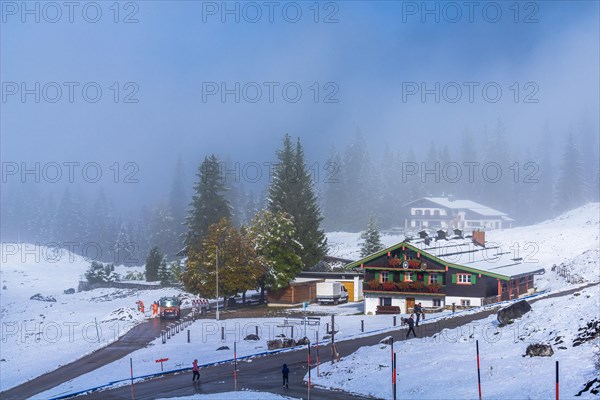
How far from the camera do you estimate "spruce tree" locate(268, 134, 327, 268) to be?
90.8 m

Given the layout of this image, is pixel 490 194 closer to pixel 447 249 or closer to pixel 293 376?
pixel 447 249

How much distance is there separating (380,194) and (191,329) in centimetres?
10749

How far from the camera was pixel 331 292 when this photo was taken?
7925cm

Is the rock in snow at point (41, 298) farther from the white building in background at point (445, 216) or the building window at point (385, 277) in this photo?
the white building in background at point (445, 216)

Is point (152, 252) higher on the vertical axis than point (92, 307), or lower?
higher

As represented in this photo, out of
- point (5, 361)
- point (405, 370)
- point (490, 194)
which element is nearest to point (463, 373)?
point (405, 370)

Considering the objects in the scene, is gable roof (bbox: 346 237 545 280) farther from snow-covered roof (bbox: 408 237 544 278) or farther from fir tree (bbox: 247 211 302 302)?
fir tree (bbox: 247 211 302 302)

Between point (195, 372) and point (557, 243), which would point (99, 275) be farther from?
point (195, 372)

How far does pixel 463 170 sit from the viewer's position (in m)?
194

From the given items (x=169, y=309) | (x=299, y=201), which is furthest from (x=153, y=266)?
(x=169, y=309)

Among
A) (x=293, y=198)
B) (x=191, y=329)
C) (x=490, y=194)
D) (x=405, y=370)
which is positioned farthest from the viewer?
(x=490, y=194)

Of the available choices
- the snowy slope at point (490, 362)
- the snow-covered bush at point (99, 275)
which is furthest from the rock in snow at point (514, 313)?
the snow-covered bush at point (99, 275)

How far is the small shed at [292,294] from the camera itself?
76875mm

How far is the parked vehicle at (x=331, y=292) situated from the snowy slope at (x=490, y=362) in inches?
1297
